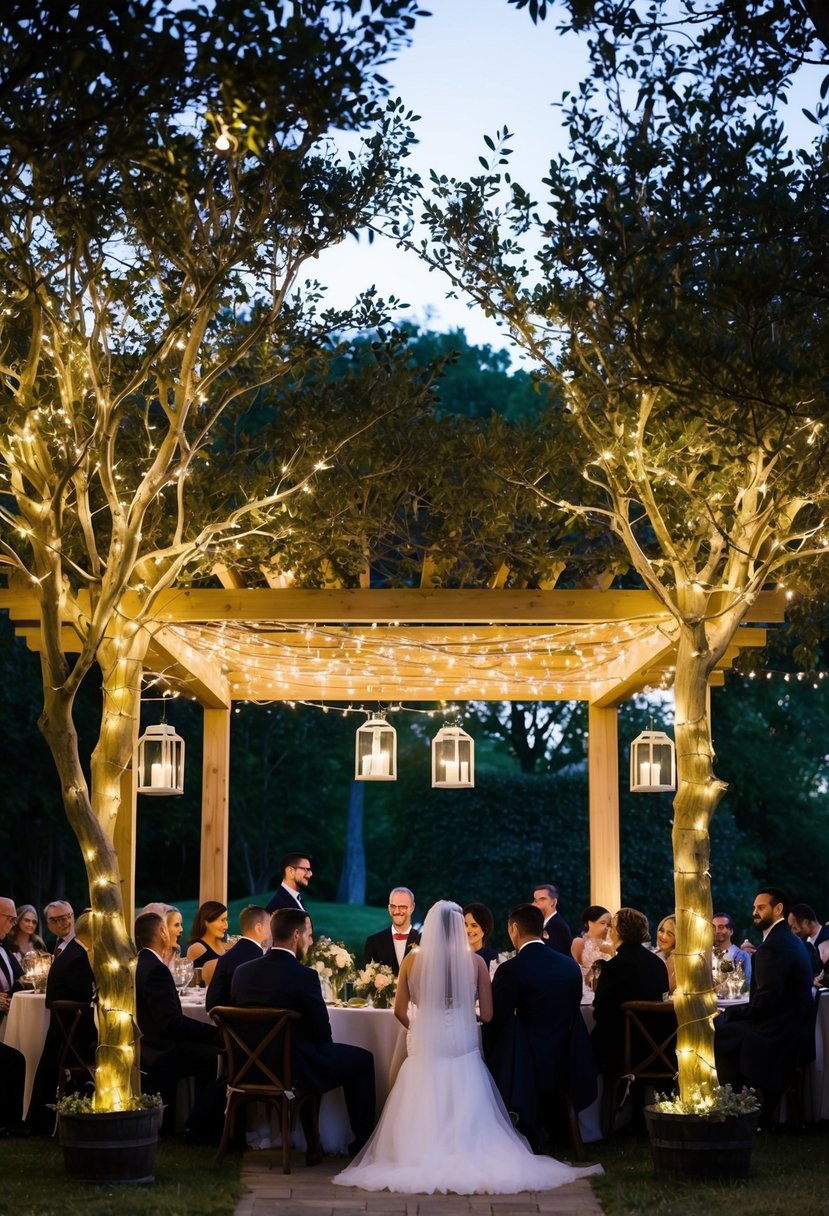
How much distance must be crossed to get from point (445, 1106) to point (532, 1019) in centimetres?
72

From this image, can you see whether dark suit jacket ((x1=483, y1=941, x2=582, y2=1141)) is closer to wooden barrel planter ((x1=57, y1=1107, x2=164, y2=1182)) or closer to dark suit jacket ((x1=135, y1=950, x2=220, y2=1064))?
dark suit jacket ((x1=135, y1=950, x2=220, y2=1064))

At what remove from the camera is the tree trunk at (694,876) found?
6.82m

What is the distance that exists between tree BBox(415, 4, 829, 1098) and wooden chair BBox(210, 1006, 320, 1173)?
6.20 feet

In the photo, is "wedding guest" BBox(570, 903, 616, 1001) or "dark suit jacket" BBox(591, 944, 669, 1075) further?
"wedding guest" BBox(570, 903, 616, 1001)

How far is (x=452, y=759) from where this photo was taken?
35.0 feet

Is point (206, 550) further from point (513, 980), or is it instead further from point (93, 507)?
point (513, 980)

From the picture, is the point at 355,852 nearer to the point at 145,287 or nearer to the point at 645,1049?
the point at 645,1049

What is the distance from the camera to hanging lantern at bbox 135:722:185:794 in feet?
32.6

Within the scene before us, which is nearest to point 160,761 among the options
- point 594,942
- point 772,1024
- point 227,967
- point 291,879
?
point 291,879

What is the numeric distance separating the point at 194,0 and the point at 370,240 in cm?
138

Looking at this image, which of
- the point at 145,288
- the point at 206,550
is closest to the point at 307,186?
the point at 145,288

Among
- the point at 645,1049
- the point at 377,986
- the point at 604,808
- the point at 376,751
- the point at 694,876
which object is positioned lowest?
the point at 645,1049

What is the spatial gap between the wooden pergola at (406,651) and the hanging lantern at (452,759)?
61 centimetres

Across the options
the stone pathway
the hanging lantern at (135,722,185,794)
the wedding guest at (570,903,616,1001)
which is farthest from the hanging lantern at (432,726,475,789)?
the stone pathway
